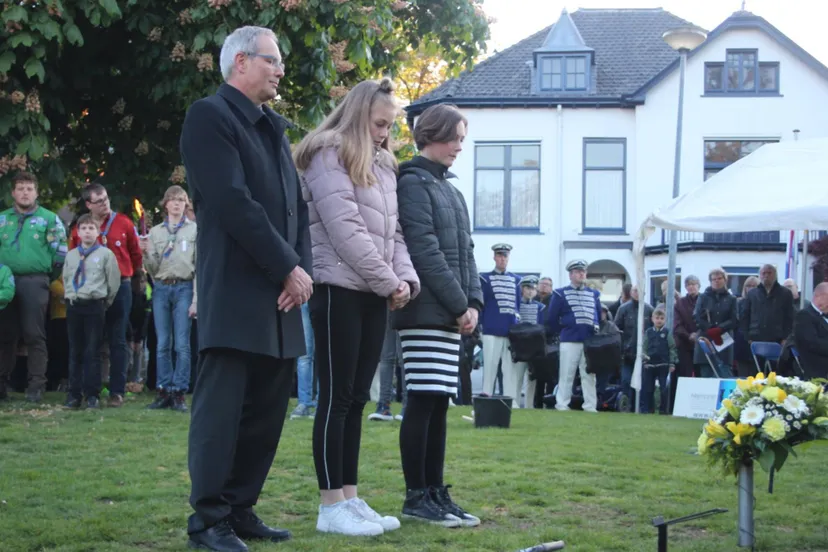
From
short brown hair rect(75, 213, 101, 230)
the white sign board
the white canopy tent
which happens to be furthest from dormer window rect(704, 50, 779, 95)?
short brown hair rect(75, 213, 101, 230)

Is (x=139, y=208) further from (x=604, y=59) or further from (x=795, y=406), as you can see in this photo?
(x=604, y=59)

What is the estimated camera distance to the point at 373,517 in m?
5.43

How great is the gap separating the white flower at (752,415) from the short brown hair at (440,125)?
202cm

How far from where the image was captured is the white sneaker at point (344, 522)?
528 centimetres

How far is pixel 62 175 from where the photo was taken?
13078 millimetres

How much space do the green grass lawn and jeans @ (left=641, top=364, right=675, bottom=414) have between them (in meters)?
6.12

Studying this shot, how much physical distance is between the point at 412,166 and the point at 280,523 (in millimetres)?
1934

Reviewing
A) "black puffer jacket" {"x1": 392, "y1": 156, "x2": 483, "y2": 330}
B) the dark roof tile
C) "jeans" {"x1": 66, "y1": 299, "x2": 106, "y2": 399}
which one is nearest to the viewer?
"black puffer jacket" {"x1": 392, "y1": 156, "x2": 483, "y2": 330}

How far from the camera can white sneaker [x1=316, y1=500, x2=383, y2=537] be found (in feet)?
17.3

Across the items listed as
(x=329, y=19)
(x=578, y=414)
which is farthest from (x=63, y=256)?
(x=578, y=414)

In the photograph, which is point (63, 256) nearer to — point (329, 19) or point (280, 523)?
point (329, 19)

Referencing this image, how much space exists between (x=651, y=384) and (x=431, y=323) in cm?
1111

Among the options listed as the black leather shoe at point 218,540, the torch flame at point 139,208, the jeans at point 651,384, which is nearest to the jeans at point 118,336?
the torch flame at point 139,208

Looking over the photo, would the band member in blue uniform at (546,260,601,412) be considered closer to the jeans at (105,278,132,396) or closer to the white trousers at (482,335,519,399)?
the white trousers at (482,335,519,399)
